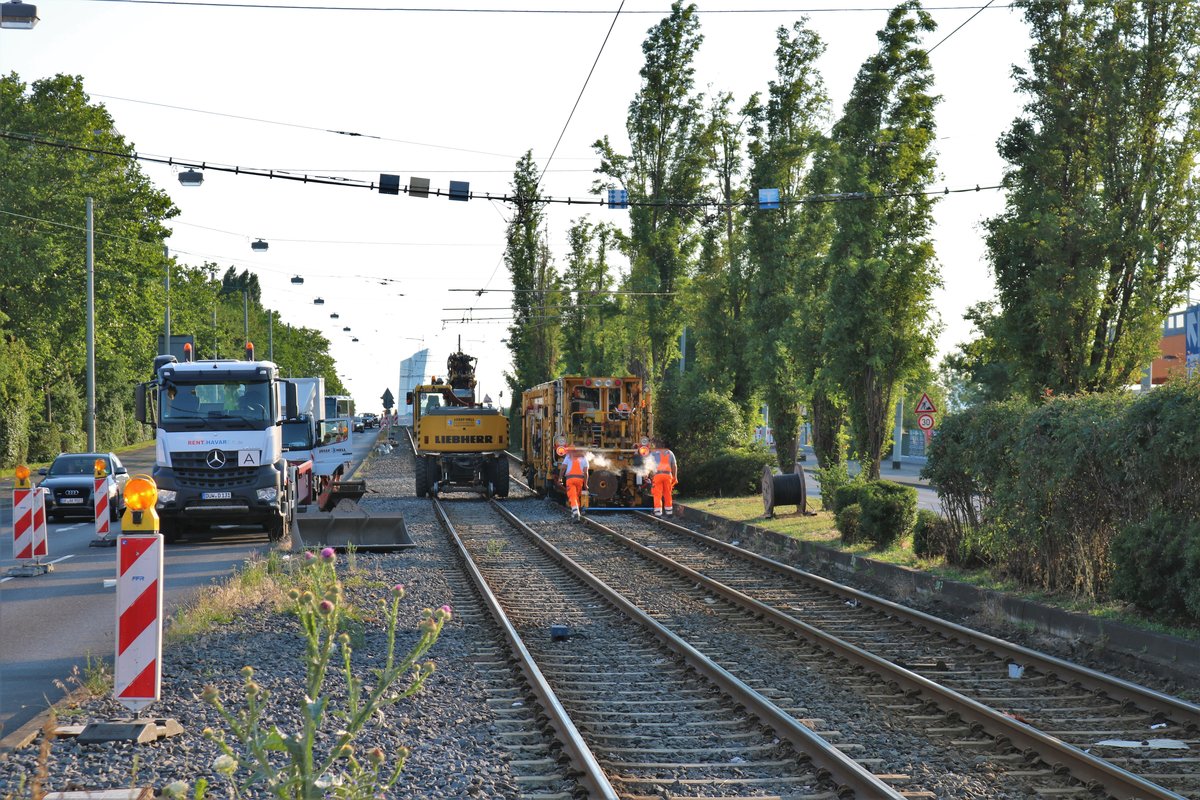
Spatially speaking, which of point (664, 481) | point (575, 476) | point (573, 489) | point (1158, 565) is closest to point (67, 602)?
point (1158, 565)

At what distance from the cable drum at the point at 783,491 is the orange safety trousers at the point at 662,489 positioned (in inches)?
132

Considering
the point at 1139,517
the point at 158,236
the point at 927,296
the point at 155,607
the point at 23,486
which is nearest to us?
the point at 155,607

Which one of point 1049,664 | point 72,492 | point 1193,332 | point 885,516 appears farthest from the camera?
point 1193,332

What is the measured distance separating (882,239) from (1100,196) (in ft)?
15.3

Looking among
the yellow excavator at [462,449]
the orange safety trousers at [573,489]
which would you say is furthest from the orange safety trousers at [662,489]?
the yellow excavator at [462,449]

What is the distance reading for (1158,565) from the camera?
39.8 feet

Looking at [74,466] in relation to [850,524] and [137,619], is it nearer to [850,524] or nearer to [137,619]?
[850,524]

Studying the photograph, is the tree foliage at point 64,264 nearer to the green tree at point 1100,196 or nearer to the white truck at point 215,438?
the white truck at point 215,438

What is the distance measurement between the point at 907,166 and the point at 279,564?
14.4m

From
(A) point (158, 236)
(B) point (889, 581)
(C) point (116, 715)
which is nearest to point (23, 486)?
(C) point (116, 715)

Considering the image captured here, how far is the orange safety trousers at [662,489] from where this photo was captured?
28.5 meters

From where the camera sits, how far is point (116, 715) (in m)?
8.84

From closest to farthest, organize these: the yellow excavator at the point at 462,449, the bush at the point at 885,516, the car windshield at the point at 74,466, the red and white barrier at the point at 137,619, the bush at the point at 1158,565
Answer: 1. the red and white barrier at the point at 137,619
2. the bush at the point at 1158,565
3. the bush at the point at 885,516
4. the car windshield at the point at 74,466
5. the yellow excavator at the point at 462,449

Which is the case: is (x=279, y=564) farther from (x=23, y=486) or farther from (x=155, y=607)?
(x=155, y=607)
